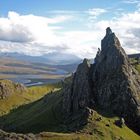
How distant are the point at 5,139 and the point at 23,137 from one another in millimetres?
9217

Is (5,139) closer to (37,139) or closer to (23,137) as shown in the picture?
(23,137)

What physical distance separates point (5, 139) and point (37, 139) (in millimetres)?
21830

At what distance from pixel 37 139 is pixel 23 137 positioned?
13.4m

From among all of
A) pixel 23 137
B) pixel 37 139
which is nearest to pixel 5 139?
pixel 23 137

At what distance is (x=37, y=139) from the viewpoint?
198500mm

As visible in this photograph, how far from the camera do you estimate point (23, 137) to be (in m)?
187

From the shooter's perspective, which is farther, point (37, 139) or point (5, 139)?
point (37, 139)

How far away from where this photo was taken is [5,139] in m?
181
